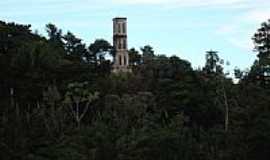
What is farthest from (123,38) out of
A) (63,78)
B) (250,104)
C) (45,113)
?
(250,104)

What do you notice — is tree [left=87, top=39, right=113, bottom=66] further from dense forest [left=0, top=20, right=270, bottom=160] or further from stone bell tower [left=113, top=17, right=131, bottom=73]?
dense forest [left=0, top=20, right=270, bottom=160]

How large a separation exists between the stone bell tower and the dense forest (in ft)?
31.7

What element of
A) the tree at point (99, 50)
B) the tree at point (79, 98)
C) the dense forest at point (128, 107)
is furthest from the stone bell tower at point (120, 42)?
the tree at point (79, 98)

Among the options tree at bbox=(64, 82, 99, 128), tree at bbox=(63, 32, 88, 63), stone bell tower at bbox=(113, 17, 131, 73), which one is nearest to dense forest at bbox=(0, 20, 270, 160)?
tree at bbox=(64, 82, 99, 128)

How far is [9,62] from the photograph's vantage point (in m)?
47.3

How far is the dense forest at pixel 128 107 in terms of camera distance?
33.2 m

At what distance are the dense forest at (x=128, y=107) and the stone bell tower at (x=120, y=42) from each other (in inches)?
380

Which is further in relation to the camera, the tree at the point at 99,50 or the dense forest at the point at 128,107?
the tree at the point at 99,50

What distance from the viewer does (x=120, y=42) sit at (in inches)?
2721

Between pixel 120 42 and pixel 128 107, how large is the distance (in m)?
27.4

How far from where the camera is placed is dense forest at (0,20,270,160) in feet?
109

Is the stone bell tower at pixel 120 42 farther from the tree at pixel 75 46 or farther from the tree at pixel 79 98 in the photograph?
the tree at pixel 79 98

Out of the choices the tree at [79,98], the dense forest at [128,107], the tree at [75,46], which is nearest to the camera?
the dense forest at [128,107]

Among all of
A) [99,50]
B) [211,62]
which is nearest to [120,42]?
[99,50]
